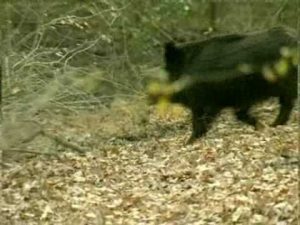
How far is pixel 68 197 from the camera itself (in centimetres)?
954

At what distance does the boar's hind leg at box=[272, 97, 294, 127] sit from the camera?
12.9 m

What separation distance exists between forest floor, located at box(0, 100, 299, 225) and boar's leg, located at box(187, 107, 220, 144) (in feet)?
0.50

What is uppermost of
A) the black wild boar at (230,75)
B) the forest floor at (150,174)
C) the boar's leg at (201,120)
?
the black wild boar at (230,75)

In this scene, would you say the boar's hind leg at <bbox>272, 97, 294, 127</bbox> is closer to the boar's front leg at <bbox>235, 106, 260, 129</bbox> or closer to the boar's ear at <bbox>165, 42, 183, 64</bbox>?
the boar's front leg at <bbox>235, 106, 260, 129</bbox>

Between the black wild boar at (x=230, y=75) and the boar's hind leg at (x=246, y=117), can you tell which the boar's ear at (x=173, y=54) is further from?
the boar's hind leg at (x=246, y=117)

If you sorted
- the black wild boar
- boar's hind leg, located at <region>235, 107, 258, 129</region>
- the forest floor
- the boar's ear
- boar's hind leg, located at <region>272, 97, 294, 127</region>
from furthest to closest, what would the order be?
the boar's ear
boar's hind leg, located at <region>235, 107, 258, 129</region>
boar's hind leg, located at <region>272, 97, 294, 127</region>
the black wild boar
the forest floor

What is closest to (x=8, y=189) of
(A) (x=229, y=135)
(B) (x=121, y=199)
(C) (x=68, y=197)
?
(C) (x=68, y=197)

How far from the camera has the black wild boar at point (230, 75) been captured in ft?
41.4

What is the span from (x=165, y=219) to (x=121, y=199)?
4.44 ft

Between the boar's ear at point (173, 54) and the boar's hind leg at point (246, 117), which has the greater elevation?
the boar's ear at point (173, 54)

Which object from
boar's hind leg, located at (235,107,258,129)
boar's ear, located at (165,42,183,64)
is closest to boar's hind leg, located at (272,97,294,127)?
boar's hind leg, located at (235,107,258,129)

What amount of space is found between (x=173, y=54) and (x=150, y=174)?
3.47m

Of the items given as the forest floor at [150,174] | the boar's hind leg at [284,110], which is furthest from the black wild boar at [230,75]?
the forest floor at [150,174]

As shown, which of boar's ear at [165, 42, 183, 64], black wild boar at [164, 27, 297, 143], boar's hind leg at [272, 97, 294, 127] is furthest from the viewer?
boar's ear at [165, 42, 183, 64]
